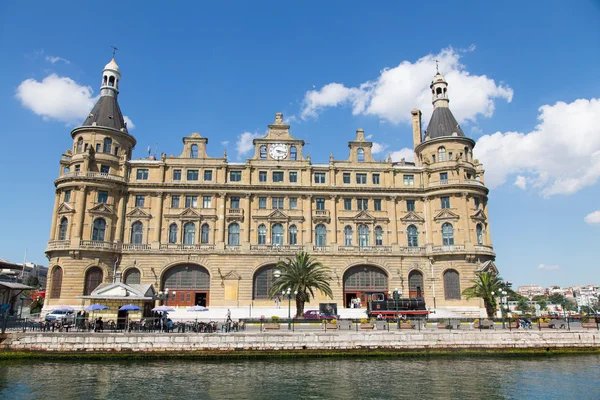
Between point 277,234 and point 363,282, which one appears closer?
point 363,282

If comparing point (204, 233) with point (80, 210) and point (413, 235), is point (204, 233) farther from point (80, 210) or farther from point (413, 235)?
point (413, 235)

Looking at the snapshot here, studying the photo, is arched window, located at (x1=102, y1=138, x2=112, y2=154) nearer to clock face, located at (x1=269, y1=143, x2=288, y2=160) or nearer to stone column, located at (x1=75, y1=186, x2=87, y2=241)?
stone column, located at (x1=75, y1=186, x2=87, y2=241)

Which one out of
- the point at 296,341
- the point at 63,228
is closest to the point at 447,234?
the point at 296,341

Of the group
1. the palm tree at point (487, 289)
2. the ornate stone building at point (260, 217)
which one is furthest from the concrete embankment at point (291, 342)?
the ornate stone building at point (260, 217)

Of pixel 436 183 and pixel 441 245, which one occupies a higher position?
pixel 436 183

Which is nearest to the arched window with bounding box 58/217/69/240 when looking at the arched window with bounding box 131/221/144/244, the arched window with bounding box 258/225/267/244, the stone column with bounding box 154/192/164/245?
the arched window with bounding box 131/221/144/244

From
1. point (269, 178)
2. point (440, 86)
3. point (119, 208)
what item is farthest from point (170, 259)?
point (440, 86)

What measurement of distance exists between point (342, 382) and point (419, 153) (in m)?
45.9

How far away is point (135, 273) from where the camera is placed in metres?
58.7

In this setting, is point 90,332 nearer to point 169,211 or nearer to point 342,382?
point 342,382

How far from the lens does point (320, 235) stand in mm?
62406

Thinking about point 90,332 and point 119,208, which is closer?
point 90,332

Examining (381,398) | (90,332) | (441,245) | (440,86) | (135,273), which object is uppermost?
(440,86)

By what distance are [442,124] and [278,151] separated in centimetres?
2364
